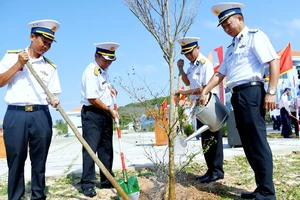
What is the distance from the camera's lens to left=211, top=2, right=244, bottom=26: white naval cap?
3027 millimetres

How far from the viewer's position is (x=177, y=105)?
2.97 meters

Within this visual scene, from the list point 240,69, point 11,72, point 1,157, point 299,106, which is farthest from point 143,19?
point 299,106

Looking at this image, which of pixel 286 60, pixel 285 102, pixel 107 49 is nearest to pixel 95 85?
pixel 107 49

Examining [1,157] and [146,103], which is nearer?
[146,103]

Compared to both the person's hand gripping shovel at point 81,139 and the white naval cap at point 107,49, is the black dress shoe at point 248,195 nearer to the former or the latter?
the person's hand gripping shovel at point 81,139

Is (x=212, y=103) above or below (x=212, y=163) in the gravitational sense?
above

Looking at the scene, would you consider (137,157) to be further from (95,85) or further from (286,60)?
(286,60)

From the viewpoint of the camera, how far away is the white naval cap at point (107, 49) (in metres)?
3.87

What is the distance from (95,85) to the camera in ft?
12.6

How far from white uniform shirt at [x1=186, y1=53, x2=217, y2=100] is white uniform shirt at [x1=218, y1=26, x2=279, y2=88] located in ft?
2.57

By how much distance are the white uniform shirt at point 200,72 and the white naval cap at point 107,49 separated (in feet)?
3.26

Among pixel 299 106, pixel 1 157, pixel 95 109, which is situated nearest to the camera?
pixel 95 109

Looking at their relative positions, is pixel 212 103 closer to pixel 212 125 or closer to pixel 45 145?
pixel 212 125

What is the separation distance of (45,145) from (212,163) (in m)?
2.01
